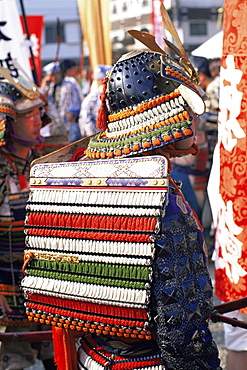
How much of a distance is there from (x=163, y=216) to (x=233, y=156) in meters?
1.34

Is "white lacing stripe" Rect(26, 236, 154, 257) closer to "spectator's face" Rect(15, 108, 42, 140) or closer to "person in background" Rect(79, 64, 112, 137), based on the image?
"spectator's face" Rect(15, 108, 42, 140)

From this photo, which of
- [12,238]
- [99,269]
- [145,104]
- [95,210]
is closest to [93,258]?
[99,269]

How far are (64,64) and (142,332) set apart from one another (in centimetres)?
1194

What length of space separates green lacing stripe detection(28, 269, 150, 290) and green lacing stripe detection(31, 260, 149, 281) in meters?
0.01

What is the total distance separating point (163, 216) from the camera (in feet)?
5.84

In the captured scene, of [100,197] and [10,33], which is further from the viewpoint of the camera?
[10,33]

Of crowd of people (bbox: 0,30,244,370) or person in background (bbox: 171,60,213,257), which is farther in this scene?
person in background (bbox: 171,60,213,257)

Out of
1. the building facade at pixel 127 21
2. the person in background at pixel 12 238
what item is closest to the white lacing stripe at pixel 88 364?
the person in background at pixel 12 238

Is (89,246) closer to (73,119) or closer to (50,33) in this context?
(73,119)

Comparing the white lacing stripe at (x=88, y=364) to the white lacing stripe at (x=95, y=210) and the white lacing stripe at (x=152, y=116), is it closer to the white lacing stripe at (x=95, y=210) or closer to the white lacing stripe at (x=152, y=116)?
the white lacing stripe at (x=95, y=210)

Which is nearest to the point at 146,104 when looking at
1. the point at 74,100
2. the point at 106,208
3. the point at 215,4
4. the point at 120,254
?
the point at 106,208

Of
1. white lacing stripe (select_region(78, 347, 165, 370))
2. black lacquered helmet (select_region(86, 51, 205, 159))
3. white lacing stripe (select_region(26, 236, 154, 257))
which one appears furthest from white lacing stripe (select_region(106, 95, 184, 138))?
white lacing stripe (select_region(78, 347, 165, 370))

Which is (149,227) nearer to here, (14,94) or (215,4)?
(14,94)

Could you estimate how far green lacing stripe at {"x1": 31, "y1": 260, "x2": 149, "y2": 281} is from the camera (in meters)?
1.81
